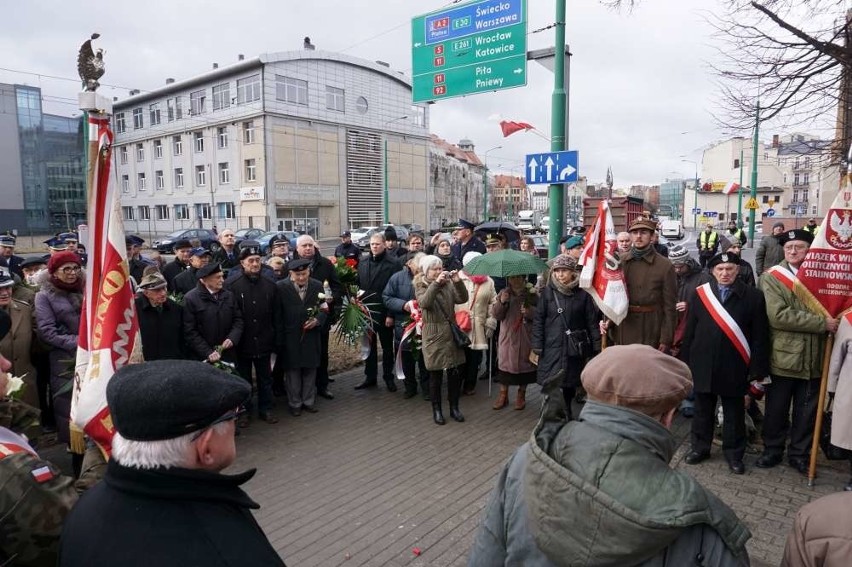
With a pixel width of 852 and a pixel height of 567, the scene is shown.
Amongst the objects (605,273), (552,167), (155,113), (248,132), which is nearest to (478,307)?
(605,273)

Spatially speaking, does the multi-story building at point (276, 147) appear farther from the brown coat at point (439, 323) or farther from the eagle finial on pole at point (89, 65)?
the eagle finial on pole at point (89, 65)

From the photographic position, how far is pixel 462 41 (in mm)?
10648

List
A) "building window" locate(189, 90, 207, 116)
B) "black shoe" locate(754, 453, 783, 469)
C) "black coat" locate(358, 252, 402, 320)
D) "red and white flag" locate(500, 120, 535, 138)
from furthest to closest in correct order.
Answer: "building window" locate(189, 90, 207, 116) < "red and white flag" locate(500, 120, 535, 138) < "black coat" locate(358, 252, 402, 320) < "black shoe" locate(754, 453, 783, 469)

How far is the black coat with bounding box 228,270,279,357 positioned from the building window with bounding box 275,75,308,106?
129 feet

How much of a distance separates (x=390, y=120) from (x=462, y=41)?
4138cm

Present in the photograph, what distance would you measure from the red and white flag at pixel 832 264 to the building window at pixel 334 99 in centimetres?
4457

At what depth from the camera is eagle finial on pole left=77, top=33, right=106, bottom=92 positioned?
137 inches

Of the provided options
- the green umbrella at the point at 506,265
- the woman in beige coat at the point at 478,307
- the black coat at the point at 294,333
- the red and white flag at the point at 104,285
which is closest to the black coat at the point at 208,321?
the black coat at the point at 294,333

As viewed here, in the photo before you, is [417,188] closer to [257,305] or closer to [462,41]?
[462,41]

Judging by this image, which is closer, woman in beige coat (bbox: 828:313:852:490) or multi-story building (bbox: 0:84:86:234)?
woman in beige coat (bbox: 828:313:852:490)

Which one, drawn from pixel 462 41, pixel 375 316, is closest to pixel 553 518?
pixel 375 316

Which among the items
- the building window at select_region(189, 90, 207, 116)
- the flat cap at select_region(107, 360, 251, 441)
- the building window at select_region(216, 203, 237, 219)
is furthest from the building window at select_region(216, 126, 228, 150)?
the flat cap at select_region(107, 360, 251, 441)

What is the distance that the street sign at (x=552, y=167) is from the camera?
8180 millimetres

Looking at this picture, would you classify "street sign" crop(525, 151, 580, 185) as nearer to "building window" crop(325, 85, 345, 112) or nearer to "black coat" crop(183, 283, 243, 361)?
"black coat" crop(183, 283, 243, 361)
